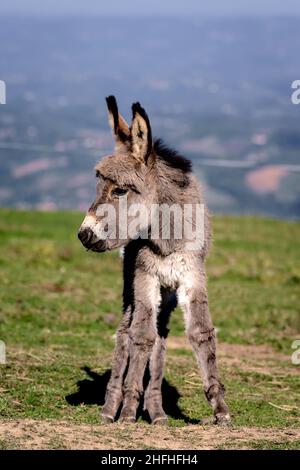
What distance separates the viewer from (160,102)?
3903 inches

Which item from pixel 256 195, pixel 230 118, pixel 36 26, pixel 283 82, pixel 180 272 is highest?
pixel 36 26

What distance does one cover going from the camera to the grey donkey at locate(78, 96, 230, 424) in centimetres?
820

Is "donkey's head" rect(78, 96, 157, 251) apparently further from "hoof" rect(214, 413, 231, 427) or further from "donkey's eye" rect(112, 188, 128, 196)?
"hoof" rect(214, 413, 231, 427)

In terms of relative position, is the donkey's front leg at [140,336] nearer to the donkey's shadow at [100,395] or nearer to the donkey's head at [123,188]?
the donkey's head at [123,188]

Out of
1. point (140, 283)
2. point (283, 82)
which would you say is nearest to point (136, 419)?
point (140, 283)

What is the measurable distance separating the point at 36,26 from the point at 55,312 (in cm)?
14683

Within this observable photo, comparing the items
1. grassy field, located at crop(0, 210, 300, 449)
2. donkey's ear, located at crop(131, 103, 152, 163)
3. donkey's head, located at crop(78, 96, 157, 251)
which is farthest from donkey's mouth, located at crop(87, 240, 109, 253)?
grassy field, located at crop(0, 210, 300, 449)

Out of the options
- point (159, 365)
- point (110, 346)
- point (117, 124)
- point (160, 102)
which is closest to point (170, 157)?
point (117, 124)

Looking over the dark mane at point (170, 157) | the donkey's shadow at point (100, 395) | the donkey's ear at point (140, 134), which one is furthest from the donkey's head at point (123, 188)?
the donkey's shadow at point (100, 395)

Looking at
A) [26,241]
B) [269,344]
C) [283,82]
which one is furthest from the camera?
[283,82]

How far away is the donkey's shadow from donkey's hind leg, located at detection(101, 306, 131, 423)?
0.50m

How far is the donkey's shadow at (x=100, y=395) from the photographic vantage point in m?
9.41

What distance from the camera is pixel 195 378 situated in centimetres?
1105

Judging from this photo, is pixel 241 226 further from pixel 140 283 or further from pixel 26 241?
pixel 140 283
